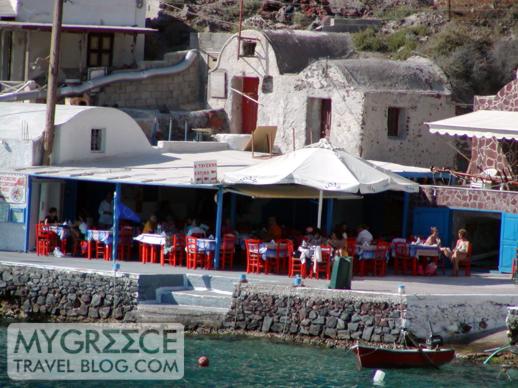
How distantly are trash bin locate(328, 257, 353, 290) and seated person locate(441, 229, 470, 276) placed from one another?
151 inches

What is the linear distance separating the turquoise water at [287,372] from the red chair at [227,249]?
364 centimetres

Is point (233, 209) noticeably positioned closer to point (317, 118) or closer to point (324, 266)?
point (324, 266)

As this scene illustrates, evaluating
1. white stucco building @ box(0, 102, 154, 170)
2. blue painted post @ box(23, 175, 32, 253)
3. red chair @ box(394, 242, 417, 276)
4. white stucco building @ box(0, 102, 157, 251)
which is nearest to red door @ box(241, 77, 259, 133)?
white stucco building @ box(0, 102, 157, 251)

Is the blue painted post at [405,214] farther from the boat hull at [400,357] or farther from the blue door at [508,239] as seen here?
the boat hull at [400,357]

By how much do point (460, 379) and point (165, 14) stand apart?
27656 mm

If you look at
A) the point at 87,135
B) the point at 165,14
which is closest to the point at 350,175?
the point at 87,135

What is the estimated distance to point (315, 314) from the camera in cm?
2764

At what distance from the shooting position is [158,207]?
34531 millimetres

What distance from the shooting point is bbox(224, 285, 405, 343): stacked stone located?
89.0ft

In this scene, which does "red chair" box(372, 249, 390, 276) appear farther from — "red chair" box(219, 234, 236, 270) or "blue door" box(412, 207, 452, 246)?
"red chair" box(219, 234, 236, 270)

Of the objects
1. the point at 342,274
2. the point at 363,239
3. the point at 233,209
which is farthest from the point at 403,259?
the point at 233,209

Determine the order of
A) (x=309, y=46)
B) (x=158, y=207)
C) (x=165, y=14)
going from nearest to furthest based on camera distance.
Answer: (x=158, y=207) → (x=309, y=46) → (x=165, y=14)

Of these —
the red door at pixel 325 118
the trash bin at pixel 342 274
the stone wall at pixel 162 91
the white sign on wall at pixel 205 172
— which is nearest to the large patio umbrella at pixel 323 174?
the white sign on wall at pixel 205 172

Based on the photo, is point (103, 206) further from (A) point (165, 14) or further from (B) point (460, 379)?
(A) point (165, 14)
